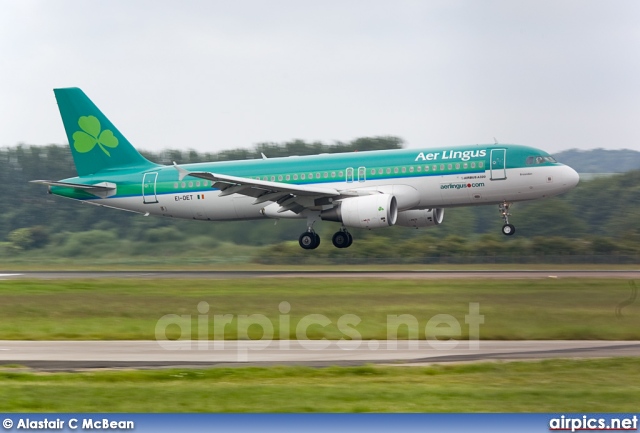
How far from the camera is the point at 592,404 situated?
11086 mm

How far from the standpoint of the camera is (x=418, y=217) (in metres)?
37.7

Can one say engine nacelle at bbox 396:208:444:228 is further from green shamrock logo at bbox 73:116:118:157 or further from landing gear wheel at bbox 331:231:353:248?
green shamrock logo at bbox 73:116:118:157

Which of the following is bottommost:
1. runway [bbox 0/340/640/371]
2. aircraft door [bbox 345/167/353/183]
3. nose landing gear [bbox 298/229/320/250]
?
runway [bbox 0/340/640/371]

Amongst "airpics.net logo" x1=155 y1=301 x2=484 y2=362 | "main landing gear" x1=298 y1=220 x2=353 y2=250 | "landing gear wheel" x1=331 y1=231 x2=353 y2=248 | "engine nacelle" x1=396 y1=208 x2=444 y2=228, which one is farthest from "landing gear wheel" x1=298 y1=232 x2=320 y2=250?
"airpics.net logo" x1=155 y1=301 x2=484 y2=362

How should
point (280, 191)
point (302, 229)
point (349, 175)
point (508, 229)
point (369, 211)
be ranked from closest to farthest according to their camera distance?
point (369, 211) < point (280, 191) < point (508, 229) < point (349, 175) < point (302, 229)

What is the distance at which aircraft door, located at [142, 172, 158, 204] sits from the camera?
39344 mm

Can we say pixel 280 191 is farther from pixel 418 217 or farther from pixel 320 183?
pixel 418 217

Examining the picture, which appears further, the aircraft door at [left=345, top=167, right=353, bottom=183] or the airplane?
the aircraft door at [left=345, top=167, right=353, bottom=183]

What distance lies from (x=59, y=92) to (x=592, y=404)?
A: 116 ft

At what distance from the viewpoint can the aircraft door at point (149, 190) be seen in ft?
129

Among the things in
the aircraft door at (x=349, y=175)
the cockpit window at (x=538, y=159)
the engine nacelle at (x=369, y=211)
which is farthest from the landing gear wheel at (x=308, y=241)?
the cockpit window at (x=538, y=159)

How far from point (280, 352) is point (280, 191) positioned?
66.4 feet

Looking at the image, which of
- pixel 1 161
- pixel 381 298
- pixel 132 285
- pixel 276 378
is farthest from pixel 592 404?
pixel 1 161

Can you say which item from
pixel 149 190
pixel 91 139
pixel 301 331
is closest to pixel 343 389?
pixel 301 331
